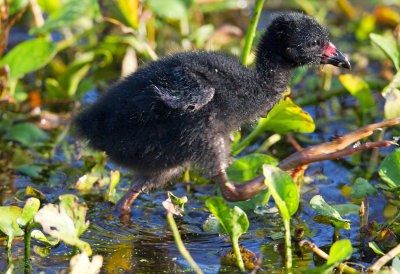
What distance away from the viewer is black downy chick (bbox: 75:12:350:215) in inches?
135

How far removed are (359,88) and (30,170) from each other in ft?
7.65

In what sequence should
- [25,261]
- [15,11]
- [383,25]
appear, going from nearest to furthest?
1. [25,261]
2. [15,11]
3. [383,25]

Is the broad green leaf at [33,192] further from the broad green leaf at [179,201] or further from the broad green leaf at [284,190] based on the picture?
the broad green leaf at [284,190]

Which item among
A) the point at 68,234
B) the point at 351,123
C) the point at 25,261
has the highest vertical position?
the point at 68,234

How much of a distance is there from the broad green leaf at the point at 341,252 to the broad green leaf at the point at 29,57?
2.73m

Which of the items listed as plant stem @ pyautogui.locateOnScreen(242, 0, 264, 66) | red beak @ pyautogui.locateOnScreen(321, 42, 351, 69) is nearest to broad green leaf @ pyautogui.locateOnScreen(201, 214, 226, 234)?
plant stem @ pyautogui.locateOnScreen(242, 0, 264, 66)

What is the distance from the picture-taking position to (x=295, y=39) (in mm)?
3701

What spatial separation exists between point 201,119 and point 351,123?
2.16 m

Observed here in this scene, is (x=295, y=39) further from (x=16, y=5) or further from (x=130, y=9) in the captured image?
(x=16, y=5)

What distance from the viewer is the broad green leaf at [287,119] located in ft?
12.0

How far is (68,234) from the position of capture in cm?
274

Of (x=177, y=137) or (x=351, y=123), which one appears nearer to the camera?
(x=177, y=137)

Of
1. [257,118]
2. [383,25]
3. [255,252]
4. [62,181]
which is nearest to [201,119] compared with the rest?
[257,118]

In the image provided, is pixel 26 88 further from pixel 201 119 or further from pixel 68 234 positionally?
pixel 68 234
